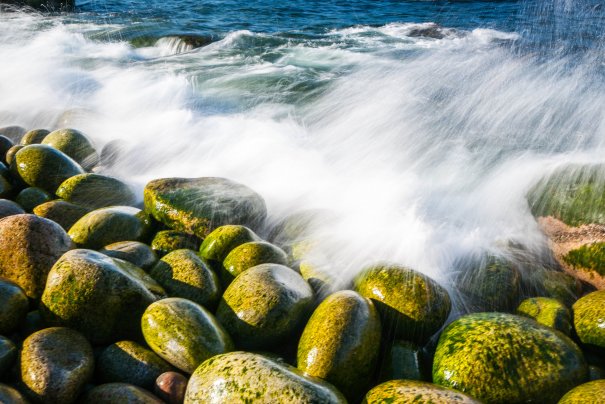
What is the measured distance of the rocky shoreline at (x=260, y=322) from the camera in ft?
7.91

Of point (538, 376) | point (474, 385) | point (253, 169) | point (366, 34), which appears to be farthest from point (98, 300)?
point (366, 34)

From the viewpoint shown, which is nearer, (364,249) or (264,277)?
(264,277)

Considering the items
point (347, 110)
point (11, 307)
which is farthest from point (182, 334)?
point (347, 110)

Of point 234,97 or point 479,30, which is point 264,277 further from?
point 479,30

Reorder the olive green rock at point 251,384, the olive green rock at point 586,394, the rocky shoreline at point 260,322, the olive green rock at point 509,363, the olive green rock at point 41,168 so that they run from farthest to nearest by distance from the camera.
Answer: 1. the olive green rock at point 41,168
2. the olive green rock at point 509,363
3. the rocky shoreline at point 260,322
4. the olive green rock at point 586,394
5. the olive green rock at point 251,384

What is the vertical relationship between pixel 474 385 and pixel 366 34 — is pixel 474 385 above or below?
below

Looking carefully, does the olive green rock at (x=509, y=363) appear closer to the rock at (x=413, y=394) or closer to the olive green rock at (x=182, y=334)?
the rock at (x=413, y=394)

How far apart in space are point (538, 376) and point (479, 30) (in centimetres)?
1450

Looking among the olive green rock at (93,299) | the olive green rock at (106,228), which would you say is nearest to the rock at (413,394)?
the olive green rock at (93,299)

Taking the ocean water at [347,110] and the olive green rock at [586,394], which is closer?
the olive green rock at [586,394]

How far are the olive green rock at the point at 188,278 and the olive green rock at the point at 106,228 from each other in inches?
25.5

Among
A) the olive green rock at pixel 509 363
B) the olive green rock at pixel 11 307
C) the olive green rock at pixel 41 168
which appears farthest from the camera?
the olive green rock at pixel 41 168

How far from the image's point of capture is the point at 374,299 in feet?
10.7

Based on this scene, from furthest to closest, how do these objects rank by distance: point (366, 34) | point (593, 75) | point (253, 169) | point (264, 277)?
point (366, 34)
point (593, 75)
point (253, 169)
point (264, 277)
